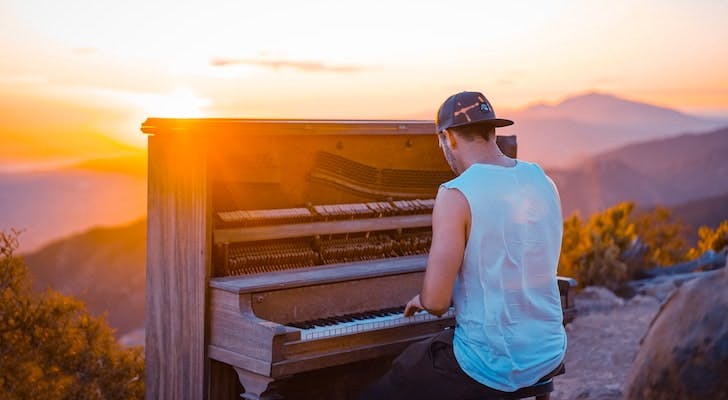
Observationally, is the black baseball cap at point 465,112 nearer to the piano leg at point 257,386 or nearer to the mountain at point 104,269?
the piano leg at point 257,386

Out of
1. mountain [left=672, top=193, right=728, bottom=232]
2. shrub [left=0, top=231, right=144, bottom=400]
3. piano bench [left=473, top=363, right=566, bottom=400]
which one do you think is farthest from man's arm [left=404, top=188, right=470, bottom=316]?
mountain [left=672, top=193, right=728, bottom=232]

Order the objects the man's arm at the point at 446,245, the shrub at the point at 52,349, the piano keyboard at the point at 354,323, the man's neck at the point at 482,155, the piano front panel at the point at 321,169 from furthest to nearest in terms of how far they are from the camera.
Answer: the shrub at the point at 52,349
the piano front panel at the point at 321,169
the piano keyboard at the point at 354,323
the man's neck at the point at 482,155
the man's arm at the point at 446,245

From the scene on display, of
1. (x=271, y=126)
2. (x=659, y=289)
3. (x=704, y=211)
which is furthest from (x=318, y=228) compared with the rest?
(x=704, y=211)

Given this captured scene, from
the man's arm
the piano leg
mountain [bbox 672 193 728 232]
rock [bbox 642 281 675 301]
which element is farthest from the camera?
mountain [bbox 672 193 728 232]

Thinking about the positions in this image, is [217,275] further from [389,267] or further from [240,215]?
[389,267]

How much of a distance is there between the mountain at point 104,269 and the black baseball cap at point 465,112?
12158 mm

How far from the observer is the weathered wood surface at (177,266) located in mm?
4371

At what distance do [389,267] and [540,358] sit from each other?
4.71ft

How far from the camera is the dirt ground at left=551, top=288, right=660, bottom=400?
24.5 feet

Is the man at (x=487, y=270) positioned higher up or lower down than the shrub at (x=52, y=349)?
higher up

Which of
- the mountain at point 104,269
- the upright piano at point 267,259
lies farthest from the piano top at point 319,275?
the mountain at point 104,269

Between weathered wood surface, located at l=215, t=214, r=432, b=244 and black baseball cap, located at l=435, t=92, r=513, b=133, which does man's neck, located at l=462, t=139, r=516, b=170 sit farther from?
weathered wood surface, located at l=215, t=214, r=432, b=244

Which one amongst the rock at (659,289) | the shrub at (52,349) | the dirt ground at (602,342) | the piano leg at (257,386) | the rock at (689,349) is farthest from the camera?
the rock at (659,289)

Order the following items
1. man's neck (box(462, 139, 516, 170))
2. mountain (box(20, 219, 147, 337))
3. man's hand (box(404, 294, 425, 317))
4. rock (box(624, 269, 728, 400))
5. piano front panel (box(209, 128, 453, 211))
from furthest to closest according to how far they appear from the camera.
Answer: mountain (box(20, 219, 147, 337)), piano front panel (box(209, 128, 453, 211)), man's hand (box(404, 294, 425, 317)), man's neck (box(462, 139, 516, 170)), rock (box(624, 269, 728, 400))
